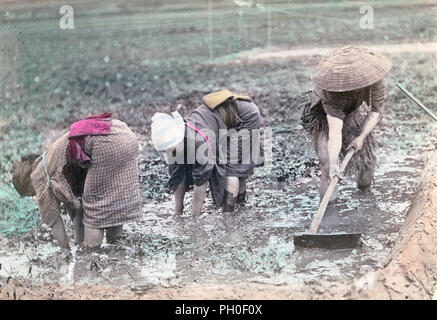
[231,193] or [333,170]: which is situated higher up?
[333,170]

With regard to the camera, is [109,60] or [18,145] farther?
[109,60]

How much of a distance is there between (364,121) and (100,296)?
2.28 metres

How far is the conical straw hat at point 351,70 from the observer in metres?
4.43

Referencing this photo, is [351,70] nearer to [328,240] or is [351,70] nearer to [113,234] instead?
[328,240]

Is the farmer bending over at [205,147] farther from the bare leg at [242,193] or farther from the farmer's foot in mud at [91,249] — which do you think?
the farmer's foot in mud at [91,249]

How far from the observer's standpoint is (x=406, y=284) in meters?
3.70

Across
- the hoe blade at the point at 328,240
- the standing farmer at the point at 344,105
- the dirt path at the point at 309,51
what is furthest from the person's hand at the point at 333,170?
the dirt path at the point at 309,51

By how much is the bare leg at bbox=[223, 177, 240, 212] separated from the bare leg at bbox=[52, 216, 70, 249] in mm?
1350

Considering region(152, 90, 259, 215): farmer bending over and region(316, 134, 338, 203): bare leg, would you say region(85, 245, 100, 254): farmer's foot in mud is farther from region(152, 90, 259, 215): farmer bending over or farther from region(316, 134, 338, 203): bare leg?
region(316, 134, 338, 203): bare leg

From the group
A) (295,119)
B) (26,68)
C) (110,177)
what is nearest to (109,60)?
(26,68)

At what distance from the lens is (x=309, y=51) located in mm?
9055

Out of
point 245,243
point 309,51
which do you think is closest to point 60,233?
point 245,243

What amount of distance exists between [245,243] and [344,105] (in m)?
1.27
